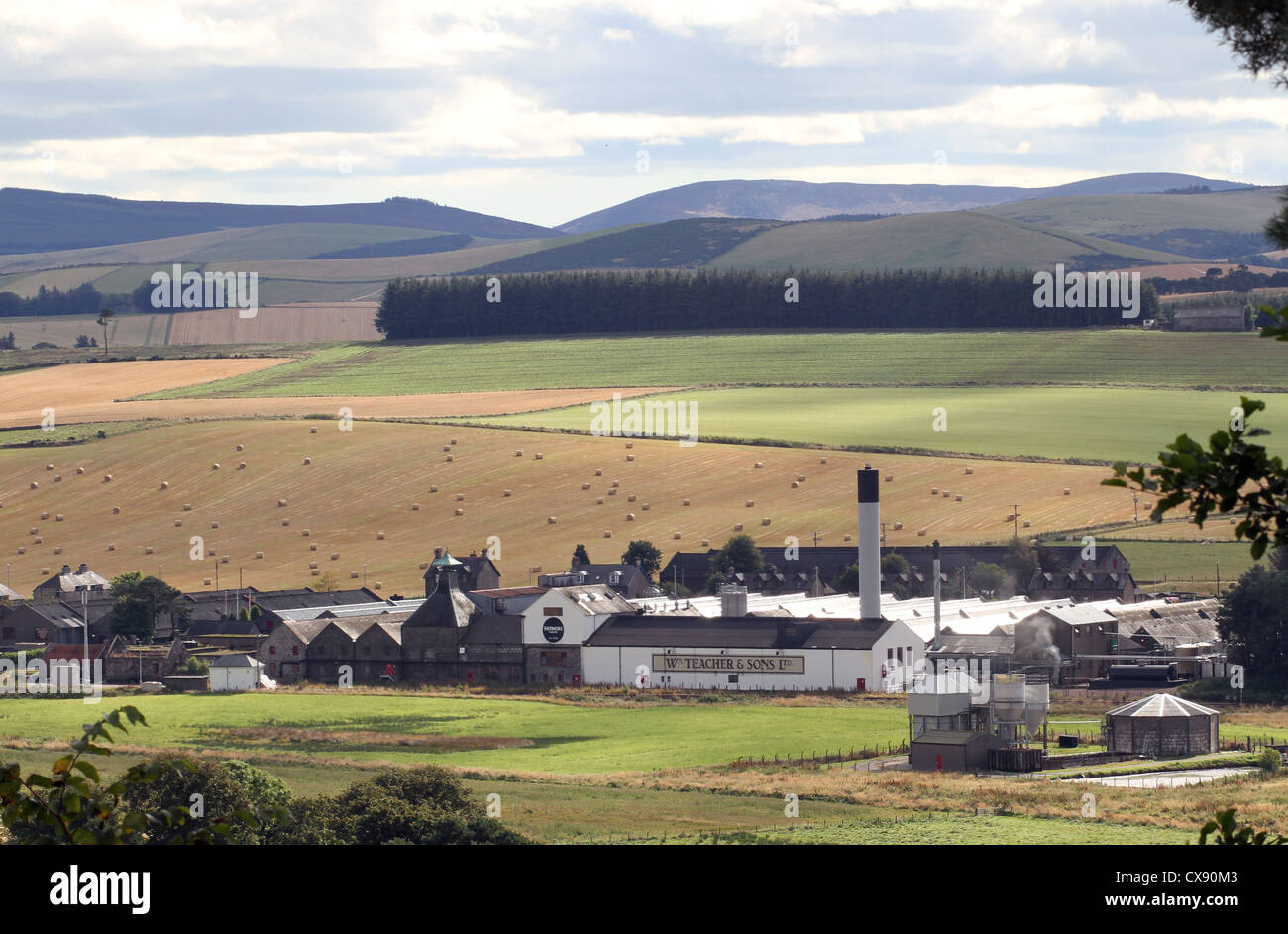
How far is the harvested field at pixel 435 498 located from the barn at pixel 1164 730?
46.3m

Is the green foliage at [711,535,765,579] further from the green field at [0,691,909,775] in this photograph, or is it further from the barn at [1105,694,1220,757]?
the barn at [1105,694,1220,757]

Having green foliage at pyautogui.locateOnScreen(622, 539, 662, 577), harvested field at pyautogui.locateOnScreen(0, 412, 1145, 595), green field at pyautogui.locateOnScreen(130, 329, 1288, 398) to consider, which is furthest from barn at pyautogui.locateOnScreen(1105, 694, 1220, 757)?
green field at pyautogui.locateOnScreen(130, 329, 1288, 398)

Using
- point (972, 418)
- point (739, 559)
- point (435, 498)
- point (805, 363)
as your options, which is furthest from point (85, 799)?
point (805, 363)

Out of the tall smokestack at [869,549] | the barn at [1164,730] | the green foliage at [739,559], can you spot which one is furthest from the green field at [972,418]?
the barn at [1164,730]

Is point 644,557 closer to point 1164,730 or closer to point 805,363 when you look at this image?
point 1164,730

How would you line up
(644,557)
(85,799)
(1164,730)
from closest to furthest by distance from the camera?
(85,799)
(1164,730)
(644,557)

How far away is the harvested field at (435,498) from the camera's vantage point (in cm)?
11188

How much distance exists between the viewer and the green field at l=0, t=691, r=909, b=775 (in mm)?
58375

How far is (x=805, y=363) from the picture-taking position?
172875 millimetres

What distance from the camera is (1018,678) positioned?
64062 mm

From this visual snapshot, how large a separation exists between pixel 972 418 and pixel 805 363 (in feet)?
118

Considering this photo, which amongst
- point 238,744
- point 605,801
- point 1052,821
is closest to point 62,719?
point 238,744

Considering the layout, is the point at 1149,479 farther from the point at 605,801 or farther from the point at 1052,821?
the point at 605,801

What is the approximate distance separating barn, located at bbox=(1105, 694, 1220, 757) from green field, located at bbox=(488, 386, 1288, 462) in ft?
183
